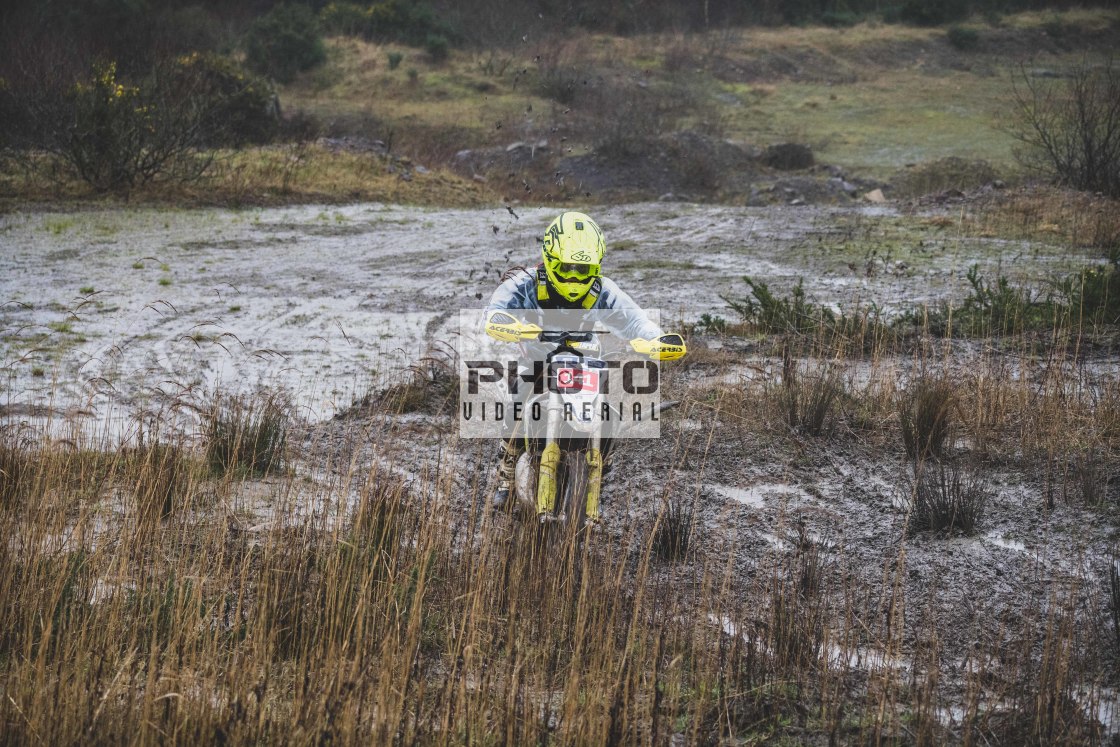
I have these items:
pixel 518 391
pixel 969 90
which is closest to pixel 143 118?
pixel 518 391

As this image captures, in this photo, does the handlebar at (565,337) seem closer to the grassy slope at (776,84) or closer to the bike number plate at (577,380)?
the bike number plate at (577,380)

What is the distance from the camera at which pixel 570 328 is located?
5.39 meters

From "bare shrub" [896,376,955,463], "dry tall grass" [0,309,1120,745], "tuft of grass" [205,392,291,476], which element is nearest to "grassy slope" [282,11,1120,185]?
"bare shrub" [896,376,955,463]

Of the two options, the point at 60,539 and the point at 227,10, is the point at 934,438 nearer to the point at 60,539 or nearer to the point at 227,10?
the point at 60,539

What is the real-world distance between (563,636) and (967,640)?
1.89m

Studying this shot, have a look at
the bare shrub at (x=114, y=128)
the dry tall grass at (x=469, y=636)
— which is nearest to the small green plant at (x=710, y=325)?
the dry tall grass at (x=469, y=636)

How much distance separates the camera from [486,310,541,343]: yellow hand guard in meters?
4.77

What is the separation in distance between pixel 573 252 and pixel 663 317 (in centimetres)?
531

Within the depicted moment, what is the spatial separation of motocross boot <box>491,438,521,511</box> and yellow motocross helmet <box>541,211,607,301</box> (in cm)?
105

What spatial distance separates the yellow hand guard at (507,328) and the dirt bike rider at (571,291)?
8 centimetres

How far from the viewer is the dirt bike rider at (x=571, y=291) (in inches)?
197

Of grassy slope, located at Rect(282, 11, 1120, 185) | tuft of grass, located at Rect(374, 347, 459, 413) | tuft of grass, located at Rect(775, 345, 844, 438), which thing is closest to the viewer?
tuft of grass, located at Rect(775, 345, 844, 438)

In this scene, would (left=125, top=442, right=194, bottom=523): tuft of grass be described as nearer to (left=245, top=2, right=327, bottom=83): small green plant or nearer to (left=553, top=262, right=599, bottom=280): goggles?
(left=553, top=262, right=599, bottom=280): goggles

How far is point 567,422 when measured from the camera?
5.09 metres
